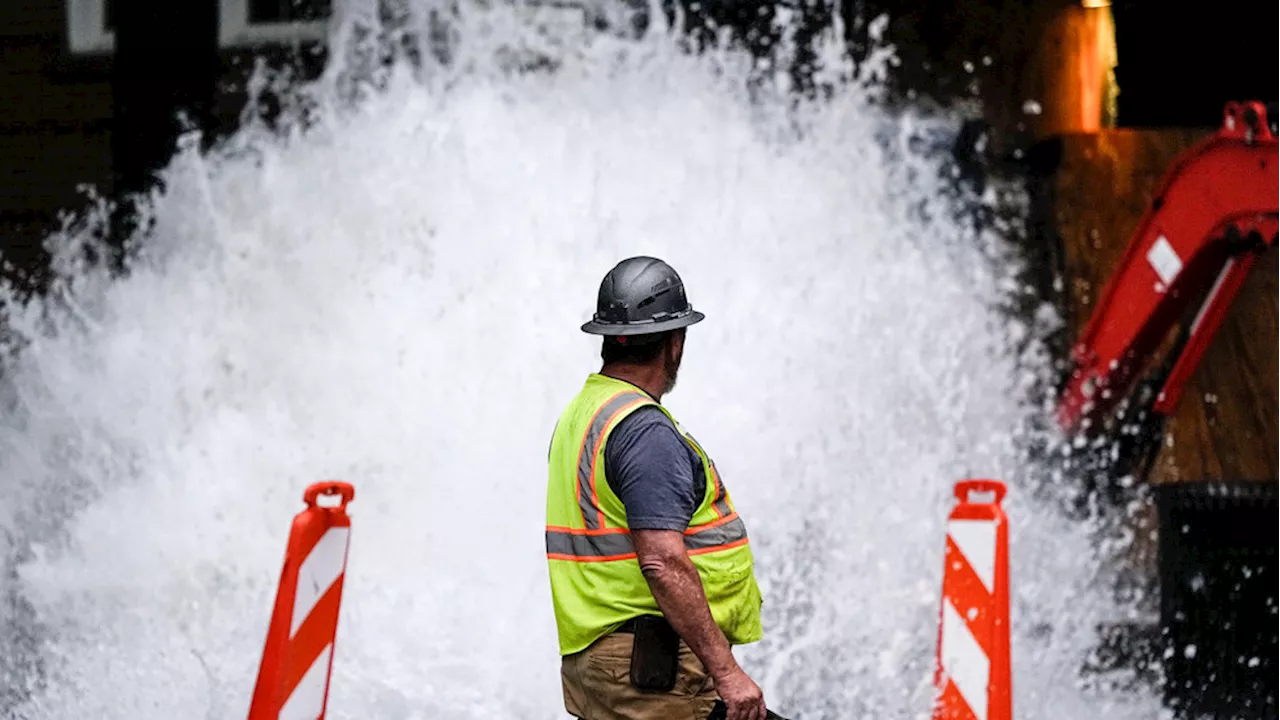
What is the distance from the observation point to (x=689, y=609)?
9.04 ft

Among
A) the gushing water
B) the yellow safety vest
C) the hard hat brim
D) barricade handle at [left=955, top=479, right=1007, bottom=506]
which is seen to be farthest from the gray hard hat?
the gushing water

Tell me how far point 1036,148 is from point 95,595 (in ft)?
20.1

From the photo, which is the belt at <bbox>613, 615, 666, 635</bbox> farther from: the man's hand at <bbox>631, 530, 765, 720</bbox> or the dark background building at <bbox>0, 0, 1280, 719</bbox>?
the dark background building at <bbox>0, 0, 1280, 719</bbox>

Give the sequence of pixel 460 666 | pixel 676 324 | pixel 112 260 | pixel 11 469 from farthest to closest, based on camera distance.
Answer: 1. pixel 112 260
2. pixel 11 469
3. pixel 460 666
4. pixel 676 324

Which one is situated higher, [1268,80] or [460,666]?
[1268,80]

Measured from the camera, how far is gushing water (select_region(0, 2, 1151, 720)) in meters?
5.78

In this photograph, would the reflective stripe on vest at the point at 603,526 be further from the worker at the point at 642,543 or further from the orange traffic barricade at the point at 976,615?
the orange traffic barricade at the point at 976,615

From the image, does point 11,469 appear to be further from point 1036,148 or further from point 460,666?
point 1036,148

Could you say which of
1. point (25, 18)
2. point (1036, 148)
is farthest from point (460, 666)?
point (25, 18)

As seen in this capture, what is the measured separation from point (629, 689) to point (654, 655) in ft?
0.28

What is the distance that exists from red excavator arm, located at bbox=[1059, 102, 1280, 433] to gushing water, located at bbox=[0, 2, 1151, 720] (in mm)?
693

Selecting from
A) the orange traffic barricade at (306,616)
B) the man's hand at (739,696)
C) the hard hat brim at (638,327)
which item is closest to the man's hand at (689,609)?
the man's hand at (739,696)

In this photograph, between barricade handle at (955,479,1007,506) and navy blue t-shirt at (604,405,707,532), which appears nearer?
navy blue t-shirt at (604,405,707,532)

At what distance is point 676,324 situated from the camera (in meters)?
2.96
